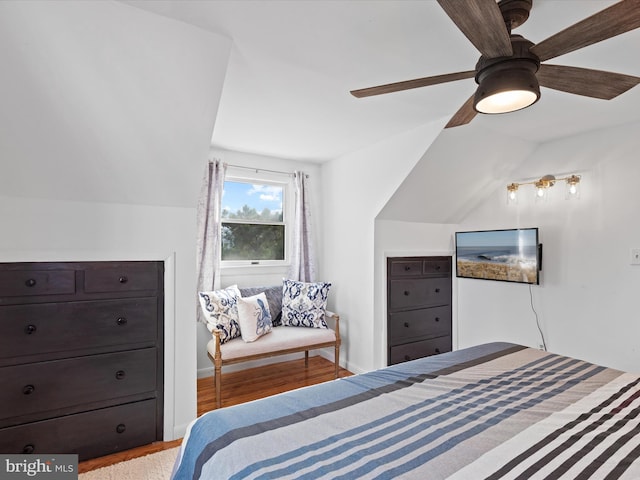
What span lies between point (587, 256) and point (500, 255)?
2.26 ft

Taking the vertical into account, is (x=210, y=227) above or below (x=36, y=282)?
above

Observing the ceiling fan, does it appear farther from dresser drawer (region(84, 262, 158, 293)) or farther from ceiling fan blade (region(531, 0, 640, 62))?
dresser drawer (region(84, 262, 158, 293))

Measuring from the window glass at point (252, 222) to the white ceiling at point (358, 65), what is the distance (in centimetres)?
84

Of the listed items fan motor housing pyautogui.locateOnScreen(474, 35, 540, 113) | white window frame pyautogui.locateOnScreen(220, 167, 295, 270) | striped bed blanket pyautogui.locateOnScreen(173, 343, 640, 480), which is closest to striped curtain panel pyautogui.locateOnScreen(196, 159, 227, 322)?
white window frame pyautogui.locateOnScreen(220, 167, 295, 270)

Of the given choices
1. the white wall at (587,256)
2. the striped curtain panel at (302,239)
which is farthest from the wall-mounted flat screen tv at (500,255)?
the striped curtain panel at (302,239)

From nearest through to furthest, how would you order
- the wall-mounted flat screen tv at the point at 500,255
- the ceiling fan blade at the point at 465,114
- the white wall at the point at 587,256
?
1. the ceiling fan blade at the point at 465,114
2. the white wall at the point at 587,256
3. the wall-mounted flat screen tv at the point at 500,255

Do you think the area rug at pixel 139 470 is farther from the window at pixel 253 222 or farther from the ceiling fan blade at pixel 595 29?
the ceiling fan blade at pixel 595 29

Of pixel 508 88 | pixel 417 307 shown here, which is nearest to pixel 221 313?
pixel 417 307

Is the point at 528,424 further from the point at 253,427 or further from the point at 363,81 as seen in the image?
the point at 363,81

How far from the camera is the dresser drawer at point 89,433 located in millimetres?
2010

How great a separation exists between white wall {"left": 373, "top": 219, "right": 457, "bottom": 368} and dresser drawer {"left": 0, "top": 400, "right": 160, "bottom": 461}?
A: 210 centimetres

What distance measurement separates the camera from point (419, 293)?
3.75 meters

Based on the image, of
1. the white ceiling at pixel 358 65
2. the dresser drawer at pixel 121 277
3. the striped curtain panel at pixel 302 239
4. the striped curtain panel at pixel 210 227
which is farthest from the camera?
the striped curtain panel at pixel 302 239

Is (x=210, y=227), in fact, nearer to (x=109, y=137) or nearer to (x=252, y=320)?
(x=252, y=320)
